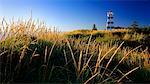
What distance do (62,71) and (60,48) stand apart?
0.78 metres

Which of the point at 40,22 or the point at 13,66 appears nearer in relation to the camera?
the point at 13,66

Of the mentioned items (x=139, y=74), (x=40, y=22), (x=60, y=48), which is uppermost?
(x=40, y=22)

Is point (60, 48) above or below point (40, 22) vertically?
below

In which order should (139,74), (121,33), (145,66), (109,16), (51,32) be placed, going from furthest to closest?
(109,16)
(121,33)
(51,32)
(145,66)
(139,74)

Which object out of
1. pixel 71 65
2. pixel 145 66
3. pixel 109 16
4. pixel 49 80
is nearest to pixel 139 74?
pixel 145 66

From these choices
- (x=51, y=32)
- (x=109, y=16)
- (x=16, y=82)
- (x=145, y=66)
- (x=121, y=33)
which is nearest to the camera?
(x=16, y=82)

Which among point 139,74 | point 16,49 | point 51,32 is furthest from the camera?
point 51,32

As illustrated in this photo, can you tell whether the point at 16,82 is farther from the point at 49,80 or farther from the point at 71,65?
the point at 71,65

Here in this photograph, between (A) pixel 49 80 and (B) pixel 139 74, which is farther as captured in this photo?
(B) pixel 139 74

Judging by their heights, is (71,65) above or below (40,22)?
below

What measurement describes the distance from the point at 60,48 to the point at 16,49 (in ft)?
2.99

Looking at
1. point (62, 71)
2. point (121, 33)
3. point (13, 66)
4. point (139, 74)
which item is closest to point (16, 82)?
point (13, 66)

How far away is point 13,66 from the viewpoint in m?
4.34

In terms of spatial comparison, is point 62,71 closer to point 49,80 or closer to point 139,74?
point 49,80
